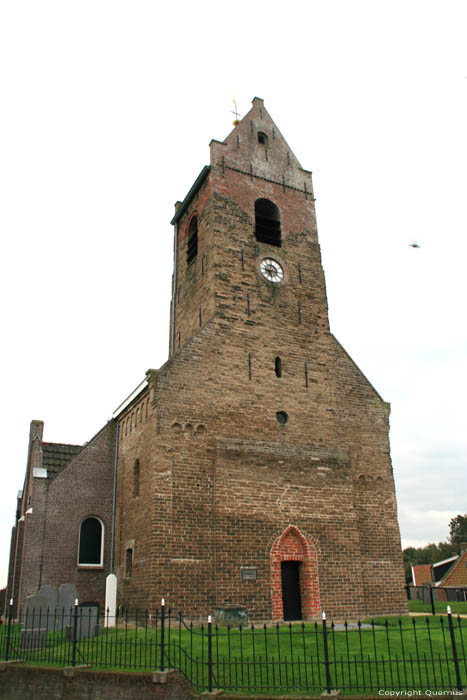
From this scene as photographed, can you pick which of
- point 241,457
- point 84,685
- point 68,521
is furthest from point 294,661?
point 68,521

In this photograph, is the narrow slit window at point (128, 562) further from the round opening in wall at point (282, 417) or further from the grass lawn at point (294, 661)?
the round opening in wall at point (282, 417)

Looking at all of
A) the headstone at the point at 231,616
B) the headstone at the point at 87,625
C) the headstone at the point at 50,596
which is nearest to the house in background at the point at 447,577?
the headstone at the point at 231,616

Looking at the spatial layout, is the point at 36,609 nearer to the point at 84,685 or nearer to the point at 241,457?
the point at 84,685

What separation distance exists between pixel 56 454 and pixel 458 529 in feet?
292

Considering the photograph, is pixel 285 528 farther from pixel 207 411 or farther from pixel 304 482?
pixel 207 411

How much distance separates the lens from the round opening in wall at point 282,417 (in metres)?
20.4

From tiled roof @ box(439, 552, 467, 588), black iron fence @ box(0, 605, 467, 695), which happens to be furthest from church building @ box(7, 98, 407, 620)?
tiled roof @ box(439, 552, 467, 588)

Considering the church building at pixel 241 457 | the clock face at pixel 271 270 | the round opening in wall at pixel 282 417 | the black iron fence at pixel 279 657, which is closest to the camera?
the black iron fence at pixel 279 657

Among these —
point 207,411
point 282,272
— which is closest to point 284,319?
point 282,272

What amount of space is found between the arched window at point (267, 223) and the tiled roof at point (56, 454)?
11732 mm

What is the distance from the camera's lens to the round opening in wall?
66.9ft

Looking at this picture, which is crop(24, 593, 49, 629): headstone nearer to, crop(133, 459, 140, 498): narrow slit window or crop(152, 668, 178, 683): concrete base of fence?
crop(133, 459, 140, 498): narrow slit window

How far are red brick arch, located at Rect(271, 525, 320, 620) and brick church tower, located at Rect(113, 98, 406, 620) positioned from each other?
0.14 ft

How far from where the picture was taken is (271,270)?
22906 millimetres
